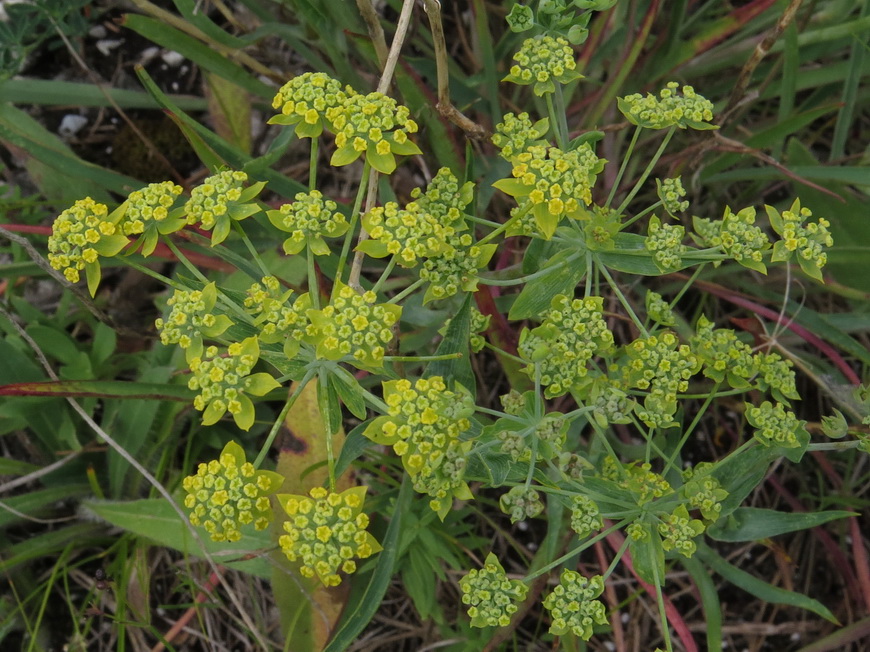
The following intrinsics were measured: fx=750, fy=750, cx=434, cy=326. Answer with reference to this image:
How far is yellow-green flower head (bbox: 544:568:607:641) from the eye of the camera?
5.97ft

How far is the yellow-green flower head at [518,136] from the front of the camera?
1.99 m

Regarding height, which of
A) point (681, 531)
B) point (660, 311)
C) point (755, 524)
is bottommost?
point (755, 524)

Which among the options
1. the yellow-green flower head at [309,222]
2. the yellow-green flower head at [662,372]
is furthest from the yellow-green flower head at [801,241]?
the yellow-green flower head at [309,222]

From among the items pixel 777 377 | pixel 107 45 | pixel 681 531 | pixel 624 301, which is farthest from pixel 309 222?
pixel 107 45

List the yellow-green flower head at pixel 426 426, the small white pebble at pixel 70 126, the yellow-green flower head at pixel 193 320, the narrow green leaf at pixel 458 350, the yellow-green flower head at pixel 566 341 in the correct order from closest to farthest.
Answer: the yellow-green flower head at pixel 426 426 → the yellow-green flower head at pixel 193 320 → the yellow-green flower head at pixel 566 341 → the narrow green leaf at pixel 458 350 → the small white pebble at pixel 70 126

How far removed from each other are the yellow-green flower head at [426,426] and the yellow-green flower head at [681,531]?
1.91 ft

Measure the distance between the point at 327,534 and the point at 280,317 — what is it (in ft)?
1.66

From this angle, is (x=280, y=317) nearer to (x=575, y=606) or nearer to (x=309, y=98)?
(x=309, y=98)

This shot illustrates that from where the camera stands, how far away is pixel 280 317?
174 centimetres

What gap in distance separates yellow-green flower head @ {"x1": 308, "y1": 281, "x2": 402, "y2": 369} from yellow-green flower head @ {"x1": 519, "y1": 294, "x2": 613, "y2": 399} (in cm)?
39

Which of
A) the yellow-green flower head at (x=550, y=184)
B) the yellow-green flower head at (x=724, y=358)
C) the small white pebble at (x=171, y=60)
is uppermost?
the yellow-green flower head at (x=550, y=184)

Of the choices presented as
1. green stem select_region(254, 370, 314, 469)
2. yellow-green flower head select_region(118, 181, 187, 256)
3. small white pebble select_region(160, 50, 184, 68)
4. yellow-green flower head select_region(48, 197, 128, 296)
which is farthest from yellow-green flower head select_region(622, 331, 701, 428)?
small white pebble select_region(160, 50, 184, 68)

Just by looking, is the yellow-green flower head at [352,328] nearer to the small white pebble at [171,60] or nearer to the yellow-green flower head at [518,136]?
the yellow-green flower head at [518,136]

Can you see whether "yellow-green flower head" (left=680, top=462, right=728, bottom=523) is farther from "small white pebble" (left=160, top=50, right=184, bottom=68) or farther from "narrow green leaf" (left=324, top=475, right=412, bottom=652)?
"small white pebble" (left=160, top=50, right=184, bottom=68)
